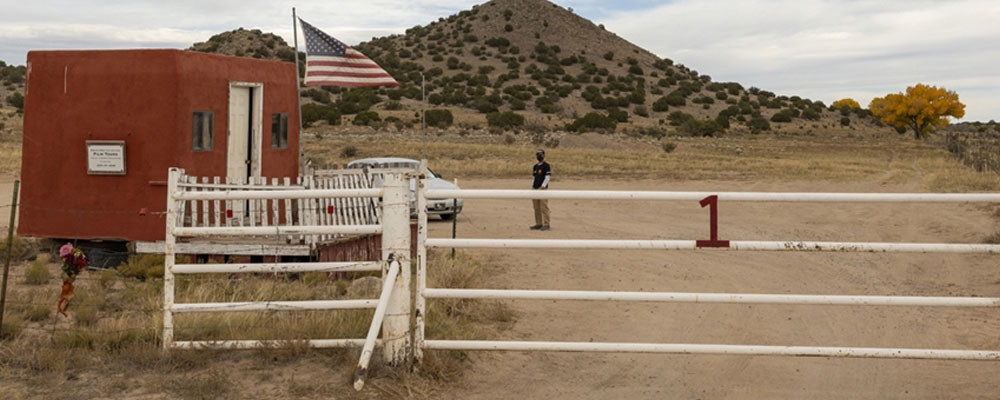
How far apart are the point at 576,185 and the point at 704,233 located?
11.7 meters

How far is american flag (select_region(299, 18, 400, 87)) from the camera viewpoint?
14.4 meters

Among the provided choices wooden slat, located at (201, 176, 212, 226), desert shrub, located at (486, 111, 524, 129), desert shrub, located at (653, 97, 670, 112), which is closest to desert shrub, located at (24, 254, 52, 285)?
wooden slat, located at (201, 176, 212, 226)

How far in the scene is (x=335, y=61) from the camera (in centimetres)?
1446

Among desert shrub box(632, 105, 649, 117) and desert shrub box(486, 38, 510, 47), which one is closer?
desert shrub box(632, 105, 649, 117)

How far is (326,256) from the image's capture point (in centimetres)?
1263

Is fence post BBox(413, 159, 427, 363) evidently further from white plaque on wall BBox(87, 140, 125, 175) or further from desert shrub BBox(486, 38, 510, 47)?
desert shrub BBox(486, 38, 510, 47)

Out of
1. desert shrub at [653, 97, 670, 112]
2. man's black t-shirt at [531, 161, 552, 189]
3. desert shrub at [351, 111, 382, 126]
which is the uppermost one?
desert shrub at [653, 97, 670, 112]

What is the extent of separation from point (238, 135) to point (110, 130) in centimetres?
182

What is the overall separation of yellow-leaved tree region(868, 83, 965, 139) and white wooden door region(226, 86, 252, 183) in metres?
79.7

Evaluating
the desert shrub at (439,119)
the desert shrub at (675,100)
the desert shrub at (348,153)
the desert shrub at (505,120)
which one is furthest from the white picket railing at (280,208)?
the desert shrub at (675,100)

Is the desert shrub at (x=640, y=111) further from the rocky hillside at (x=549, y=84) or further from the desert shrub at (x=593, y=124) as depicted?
the desert shrub at (x=593, y=124)

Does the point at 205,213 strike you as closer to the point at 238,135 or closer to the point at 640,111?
the point at 238,135

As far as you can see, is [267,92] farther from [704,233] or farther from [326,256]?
[704,233]

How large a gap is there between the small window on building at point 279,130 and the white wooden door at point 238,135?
60 centimetres
